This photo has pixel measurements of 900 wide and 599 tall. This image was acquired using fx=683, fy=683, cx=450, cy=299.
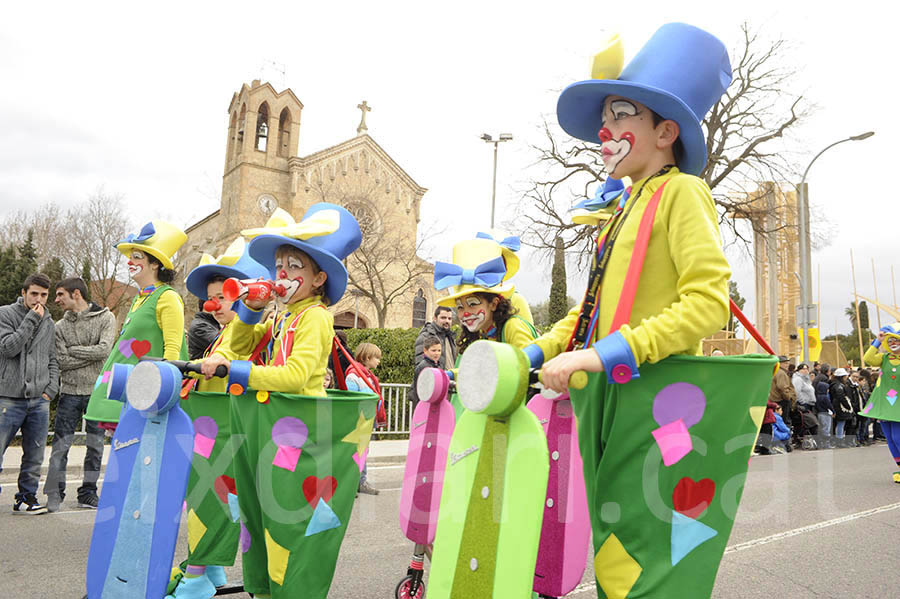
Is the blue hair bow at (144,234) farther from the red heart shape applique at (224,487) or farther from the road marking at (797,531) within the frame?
the road marking at (797,531)

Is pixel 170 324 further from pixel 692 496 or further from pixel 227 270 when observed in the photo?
pixel 692 496

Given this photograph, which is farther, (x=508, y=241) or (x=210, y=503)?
(x=508, y=241)

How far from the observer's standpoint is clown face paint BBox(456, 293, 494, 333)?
13.5ft

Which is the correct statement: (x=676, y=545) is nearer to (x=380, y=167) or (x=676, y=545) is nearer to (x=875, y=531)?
(x=875, y=531)

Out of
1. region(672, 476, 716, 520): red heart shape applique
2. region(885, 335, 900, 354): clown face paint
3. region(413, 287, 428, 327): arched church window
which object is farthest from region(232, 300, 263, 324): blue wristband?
region(413, 287, 428, 327): arched church window

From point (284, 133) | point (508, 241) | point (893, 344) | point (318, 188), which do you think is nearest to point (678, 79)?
point (508, 241)

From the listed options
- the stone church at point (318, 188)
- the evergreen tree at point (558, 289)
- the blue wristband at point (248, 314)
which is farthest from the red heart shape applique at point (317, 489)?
the stone church at point (318, 188)

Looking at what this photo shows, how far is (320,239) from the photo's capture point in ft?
10.6

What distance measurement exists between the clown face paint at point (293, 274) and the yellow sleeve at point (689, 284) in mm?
1772

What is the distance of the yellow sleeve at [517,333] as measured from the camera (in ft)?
12.7

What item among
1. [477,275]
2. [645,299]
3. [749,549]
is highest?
[477,275]

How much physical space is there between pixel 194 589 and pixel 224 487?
0.52 meters

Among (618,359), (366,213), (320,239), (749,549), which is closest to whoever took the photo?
(618,359)

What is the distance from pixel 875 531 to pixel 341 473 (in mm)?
5218
